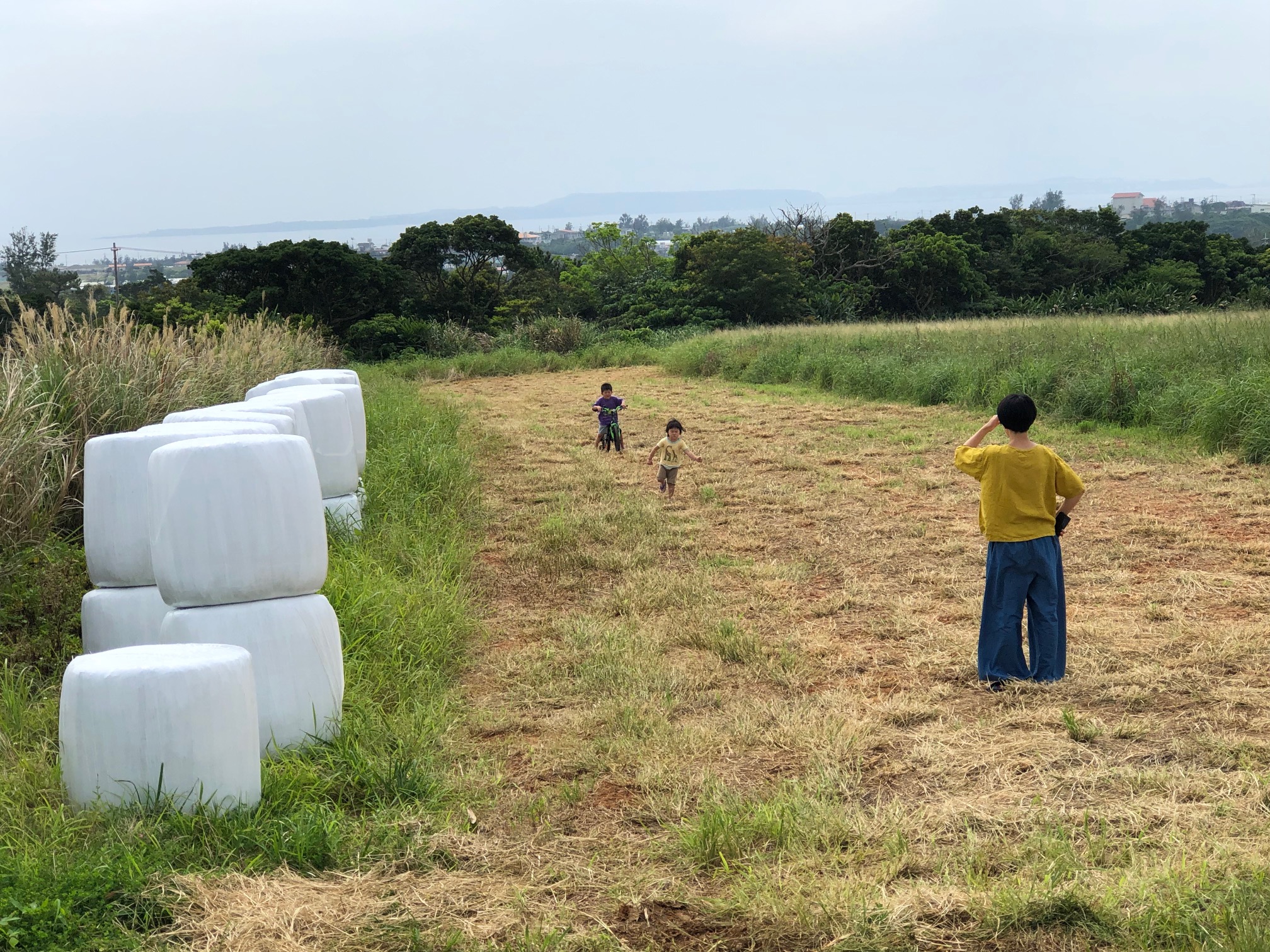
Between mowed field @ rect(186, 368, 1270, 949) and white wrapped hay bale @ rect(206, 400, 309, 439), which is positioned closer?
mowed field @ rect(186, 368, 1270, 949)

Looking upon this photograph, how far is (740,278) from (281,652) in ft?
97.4

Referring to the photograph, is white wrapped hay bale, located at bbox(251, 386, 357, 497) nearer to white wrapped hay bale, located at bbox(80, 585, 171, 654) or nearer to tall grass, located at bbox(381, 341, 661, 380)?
white wrapped hay bale, located at bbox(80, 585, 171, 654)

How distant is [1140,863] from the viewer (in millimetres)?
3090

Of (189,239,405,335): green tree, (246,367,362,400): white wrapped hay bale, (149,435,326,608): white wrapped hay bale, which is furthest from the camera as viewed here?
(189,239,405,335): green tree

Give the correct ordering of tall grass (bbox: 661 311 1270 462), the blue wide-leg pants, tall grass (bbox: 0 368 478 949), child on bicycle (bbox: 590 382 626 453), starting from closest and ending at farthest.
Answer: tall grass (bbox: 0 368 478 949), the blue wide-leg pants, tall grass (bbox: 661 311 1270 462), child on bicycle (bbox: 590 382 626 453)

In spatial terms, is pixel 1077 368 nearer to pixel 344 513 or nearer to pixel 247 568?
pixel 344 513

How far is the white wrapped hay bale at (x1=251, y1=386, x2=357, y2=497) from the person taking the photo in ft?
22.7

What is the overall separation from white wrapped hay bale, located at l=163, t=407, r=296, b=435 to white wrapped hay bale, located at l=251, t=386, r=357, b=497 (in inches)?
37.4

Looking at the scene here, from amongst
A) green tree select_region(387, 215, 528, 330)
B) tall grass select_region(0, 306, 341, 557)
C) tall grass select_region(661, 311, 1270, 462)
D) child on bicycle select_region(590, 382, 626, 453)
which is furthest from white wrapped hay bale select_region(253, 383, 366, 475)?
green tree select_region(387, 215, 528, 330)

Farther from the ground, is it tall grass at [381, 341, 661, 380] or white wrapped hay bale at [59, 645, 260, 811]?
tall grass at [381, 341, 661, 380]

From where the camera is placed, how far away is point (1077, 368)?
1330cm

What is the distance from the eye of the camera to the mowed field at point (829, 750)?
2.91 meters

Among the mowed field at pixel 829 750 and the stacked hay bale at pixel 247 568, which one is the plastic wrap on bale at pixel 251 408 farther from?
the stacked hay bale at pixel 247 568

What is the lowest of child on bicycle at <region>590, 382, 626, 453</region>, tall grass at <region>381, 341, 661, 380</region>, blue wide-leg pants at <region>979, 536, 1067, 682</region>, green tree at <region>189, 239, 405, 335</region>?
blue wide-leg pants at <region>979, 536, 1067, 682</region>
